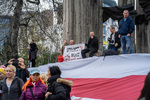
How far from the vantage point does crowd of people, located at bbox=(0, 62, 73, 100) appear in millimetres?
3510

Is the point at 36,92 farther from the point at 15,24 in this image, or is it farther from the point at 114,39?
the point at 15,24

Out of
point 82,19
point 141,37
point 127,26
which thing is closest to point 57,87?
point 127,26

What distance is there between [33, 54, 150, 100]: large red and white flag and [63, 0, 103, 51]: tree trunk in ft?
14.8

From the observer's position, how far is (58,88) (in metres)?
3.45

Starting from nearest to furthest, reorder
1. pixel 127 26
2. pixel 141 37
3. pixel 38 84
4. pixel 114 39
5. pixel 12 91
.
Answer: pixel 38 84, pixel 12 91, pixel 127 26, pixel 114 39, pixel 141 37

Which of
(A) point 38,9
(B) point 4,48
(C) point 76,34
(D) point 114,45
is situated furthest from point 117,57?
(B) point 4,48

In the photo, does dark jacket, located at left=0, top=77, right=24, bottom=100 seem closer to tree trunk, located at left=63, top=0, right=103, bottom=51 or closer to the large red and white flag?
the large red and white flag

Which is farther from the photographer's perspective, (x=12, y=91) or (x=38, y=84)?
(x=12, y=91)

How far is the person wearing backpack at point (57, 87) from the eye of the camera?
11.2 ft

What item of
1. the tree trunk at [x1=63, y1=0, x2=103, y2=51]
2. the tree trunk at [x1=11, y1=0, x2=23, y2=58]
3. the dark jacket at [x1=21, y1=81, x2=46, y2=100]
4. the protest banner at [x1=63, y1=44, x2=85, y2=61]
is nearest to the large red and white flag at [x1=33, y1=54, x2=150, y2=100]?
the dark jacket at [x1=21, y1=81, x2=46, y2=100]

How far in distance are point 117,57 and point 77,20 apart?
587 centimetres

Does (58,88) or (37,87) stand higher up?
(58,88)

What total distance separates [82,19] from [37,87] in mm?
7948

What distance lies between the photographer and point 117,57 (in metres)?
6.27
